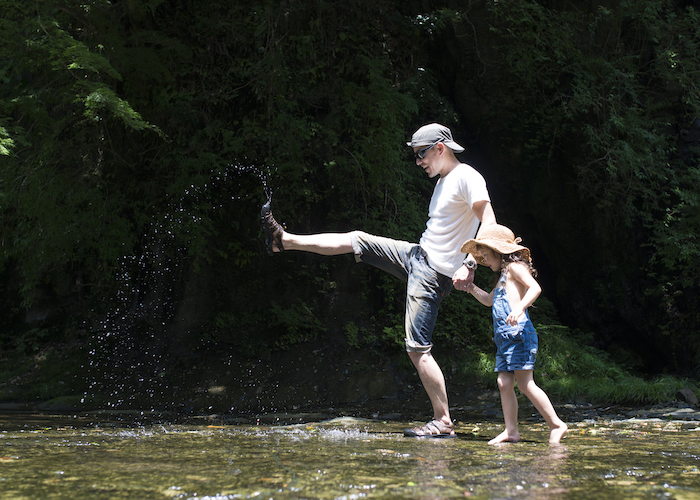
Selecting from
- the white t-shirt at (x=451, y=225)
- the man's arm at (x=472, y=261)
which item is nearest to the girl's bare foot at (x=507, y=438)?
the man's arm at (x=472, y=261)

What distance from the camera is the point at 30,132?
7988 mm

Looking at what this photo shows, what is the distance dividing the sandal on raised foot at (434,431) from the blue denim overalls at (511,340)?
22.3 inches

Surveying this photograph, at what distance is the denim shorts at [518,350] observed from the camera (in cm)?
351

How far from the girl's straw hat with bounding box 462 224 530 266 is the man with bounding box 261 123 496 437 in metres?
0.05

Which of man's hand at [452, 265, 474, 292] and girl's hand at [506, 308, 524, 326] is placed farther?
man's hand at [452, 265, 474, 292]

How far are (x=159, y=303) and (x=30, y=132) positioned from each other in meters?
2.89

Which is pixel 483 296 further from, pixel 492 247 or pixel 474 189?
pixel 474 189

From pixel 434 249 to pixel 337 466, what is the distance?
5.88 ft

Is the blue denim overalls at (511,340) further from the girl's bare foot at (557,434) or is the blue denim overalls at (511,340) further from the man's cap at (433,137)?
the man's cap at (433,137)

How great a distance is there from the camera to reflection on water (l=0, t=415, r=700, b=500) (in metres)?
2.04

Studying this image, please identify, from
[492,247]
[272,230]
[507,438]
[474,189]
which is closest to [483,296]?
[492,247]

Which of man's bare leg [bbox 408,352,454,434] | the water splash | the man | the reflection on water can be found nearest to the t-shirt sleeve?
the man

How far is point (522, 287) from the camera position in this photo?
359 cm

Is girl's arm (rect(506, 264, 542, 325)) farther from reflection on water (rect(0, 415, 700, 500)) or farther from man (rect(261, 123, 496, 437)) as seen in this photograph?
reflection on water (rect(0, 415, 700, 500))
